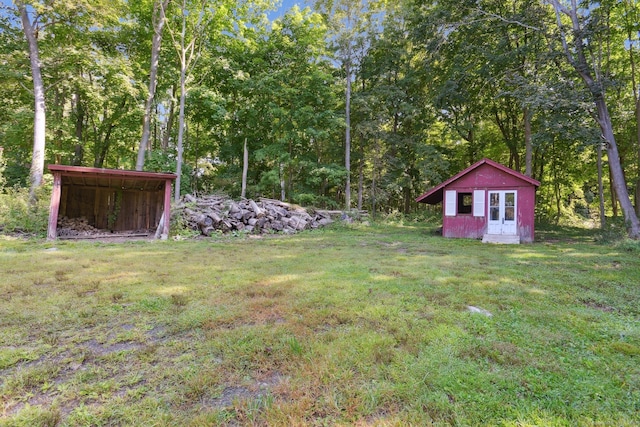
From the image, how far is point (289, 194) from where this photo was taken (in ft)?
56.4

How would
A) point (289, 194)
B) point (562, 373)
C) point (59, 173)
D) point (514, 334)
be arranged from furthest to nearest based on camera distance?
point (289, 194) < point (59, 173) < point (514, 334) < point (562, 373)

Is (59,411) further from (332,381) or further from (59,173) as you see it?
(59,173)

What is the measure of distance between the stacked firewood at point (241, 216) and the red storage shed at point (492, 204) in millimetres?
5798

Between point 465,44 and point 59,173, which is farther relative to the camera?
point 465,44

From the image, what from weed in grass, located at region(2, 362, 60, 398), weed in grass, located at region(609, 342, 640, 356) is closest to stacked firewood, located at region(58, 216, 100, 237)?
weed in grass, located at region(2, 362, 60, 398)

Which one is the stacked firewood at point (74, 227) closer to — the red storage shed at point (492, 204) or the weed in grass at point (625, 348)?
the weed in grass at point (625, 348)

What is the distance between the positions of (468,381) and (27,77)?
59.9 ft

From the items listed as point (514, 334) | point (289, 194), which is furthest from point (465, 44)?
point (514, 334)

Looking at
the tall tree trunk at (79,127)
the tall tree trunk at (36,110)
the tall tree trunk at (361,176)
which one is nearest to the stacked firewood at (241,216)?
the tall tree trunk at (36,110)

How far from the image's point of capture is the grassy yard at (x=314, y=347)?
71.8 inches

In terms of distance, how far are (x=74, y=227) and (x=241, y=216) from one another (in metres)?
5.79

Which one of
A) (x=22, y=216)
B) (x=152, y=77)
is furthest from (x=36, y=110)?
(x=152, y=77)

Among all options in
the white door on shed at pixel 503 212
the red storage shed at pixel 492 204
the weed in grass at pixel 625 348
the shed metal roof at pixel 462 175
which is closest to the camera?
the weed in grass at pixel 625 348

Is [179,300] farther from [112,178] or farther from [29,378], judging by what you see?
[112,178]
